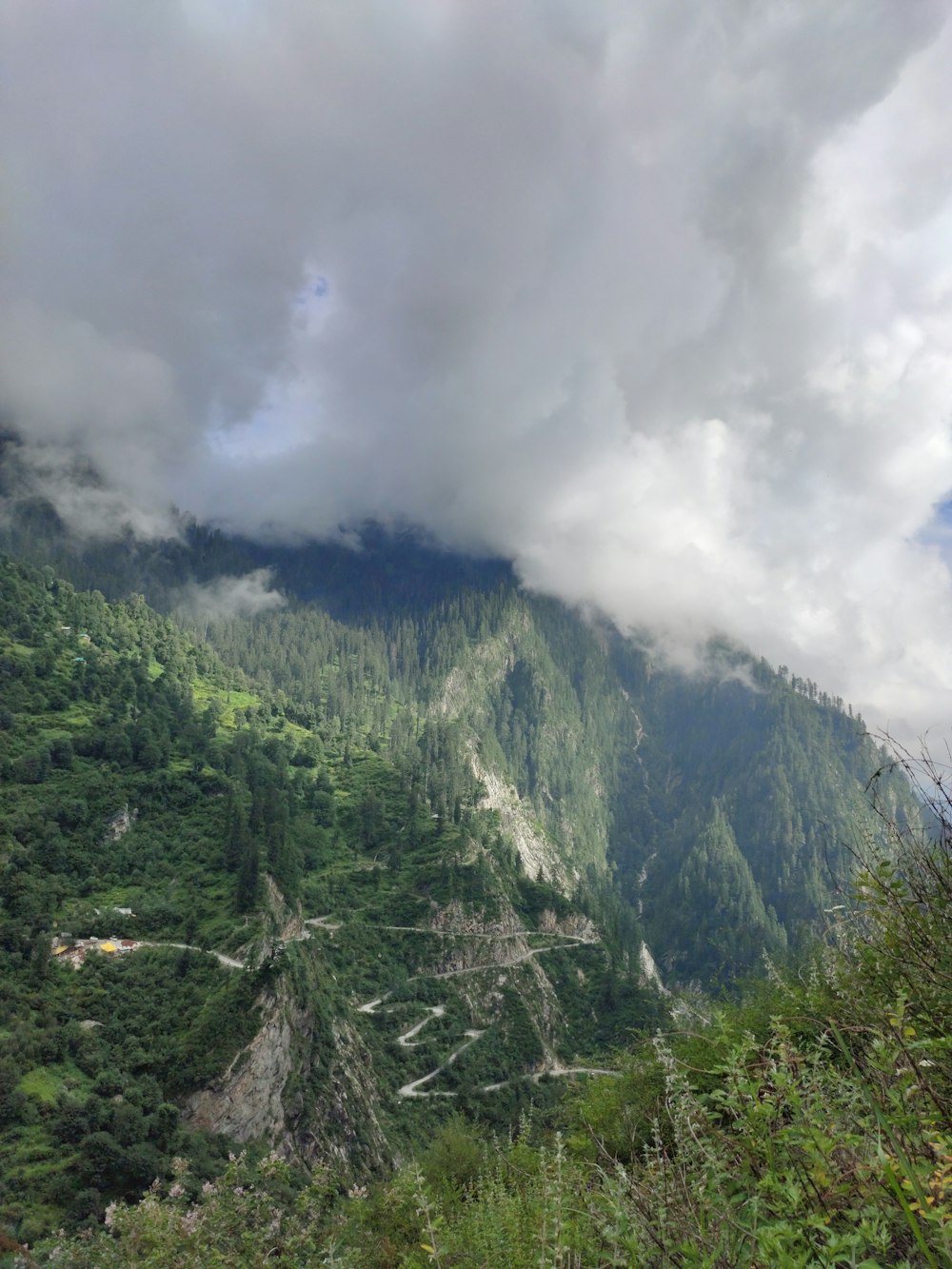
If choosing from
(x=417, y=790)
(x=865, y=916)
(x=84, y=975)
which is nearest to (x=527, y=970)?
(x=417, y=790)

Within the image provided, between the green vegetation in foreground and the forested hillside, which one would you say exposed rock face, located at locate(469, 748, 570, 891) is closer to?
the forested hillside

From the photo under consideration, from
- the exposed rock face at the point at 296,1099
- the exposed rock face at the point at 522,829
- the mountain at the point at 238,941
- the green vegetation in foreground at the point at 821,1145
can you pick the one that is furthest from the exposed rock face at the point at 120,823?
the exposed rock face at the point at 522,829

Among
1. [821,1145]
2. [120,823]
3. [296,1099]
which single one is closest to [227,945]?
[296,1099]

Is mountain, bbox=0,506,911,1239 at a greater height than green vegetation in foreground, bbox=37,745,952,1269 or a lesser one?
greater

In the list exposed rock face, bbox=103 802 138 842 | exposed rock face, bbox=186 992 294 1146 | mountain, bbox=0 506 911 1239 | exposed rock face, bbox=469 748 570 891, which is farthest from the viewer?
exposed rock face, bbox=469 748 570 891

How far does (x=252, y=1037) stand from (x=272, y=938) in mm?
9958

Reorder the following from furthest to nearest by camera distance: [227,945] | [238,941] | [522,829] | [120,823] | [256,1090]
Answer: [522,829]
[120,823]
[238,941]
[227,945]
[256,1090]

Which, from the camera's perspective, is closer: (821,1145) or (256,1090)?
(821,1145)

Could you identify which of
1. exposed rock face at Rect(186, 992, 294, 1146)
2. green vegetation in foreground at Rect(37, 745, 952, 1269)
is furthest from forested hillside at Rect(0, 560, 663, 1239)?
green vegetation in foreground at Rect(37, 745, 952, 1269)

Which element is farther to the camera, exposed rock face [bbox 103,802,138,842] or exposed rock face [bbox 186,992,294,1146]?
exposed rock face [bbox 103,802,138,842]

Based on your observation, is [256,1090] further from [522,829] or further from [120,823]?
[522,829]

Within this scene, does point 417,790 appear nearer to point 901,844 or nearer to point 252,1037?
point 252,1037

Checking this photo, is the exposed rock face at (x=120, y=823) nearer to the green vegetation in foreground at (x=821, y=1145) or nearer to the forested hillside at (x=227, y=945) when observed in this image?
the forested hillside at (x=227, y=945)

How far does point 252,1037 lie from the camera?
44.9 metres
